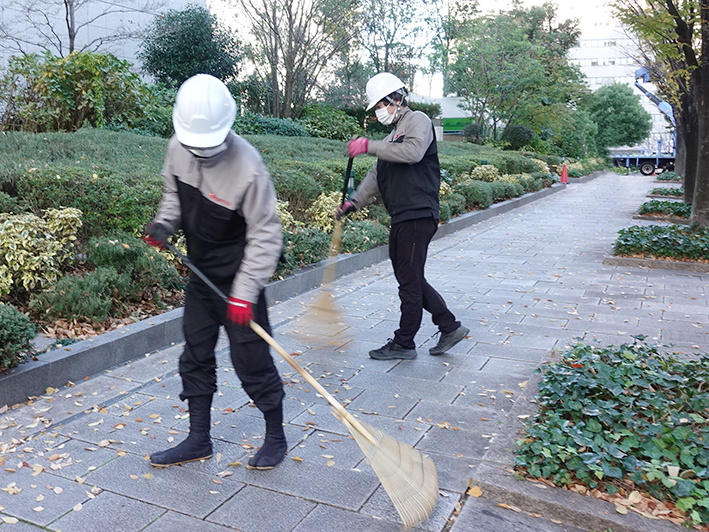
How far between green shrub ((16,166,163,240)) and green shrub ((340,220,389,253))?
2.84 meters

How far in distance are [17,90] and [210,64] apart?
7.44m

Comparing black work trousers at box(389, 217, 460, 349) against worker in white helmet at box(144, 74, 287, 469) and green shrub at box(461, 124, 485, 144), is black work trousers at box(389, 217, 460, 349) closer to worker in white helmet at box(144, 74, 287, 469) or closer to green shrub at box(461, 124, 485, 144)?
worker in white helmet at box(144, 74, 287, 469)

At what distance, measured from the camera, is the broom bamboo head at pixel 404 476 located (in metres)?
2.68

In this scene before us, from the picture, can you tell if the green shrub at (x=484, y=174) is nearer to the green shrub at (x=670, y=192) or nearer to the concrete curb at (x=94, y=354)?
the green shrub at (x=670, y=192)

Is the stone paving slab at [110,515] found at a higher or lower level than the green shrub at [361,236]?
lower

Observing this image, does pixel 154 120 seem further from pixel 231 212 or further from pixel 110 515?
pixel 110 515

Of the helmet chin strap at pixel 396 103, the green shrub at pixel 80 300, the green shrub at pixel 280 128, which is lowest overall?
the green shrub at pixel 80 300

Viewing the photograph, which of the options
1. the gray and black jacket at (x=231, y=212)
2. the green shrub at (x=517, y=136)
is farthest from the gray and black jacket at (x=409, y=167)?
the green shrub at (x=517, y=136)

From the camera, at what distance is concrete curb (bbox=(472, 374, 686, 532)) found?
103 inches

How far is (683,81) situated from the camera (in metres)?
13.9

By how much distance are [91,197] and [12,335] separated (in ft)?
7.86

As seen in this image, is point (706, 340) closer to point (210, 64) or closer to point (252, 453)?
point (252, 453)

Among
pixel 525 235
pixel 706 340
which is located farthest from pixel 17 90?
pixel 706 340

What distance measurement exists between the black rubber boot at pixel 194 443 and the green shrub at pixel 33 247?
98.8 inches
